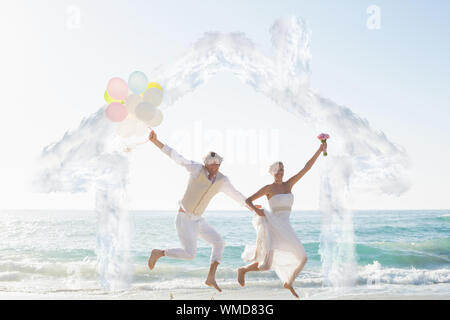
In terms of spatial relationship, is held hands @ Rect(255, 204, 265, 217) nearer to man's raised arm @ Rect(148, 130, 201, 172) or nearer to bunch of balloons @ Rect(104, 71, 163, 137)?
man's raised arm @ Rect(148, 130, 201, 172)

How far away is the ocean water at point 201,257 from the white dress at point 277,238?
3424mm

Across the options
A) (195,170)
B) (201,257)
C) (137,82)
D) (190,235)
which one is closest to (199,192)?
(195,170)

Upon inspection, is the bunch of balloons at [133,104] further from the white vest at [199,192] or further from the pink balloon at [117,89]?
the white vest at [199,192]

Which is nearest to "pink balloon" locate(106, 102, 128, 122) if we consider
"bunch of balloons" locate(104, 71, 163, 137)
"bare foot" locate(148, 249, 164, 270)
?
"bunch of balloons" locate(104, 71, 163, 137)

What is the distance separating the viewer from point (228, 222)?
2511 centimetres

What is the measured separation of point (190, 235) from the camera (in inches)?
228

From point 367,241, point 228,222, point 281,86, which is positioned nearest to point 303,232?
point 367,241

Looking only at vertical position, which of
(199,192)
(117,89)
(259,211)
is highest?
(117,89)

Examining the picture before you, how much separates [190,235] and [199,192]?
51 centimetres

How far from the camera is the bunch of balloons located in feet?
20.5

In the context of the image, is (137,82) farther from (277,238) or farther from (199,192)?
(277,238)

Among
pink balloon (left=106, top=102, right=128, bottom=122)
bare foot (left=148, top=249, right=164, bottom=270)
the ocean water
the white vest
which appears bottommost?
the ocean water

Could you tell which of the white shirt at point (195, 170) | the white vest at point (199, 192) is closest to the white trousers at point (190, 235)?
the white vest at point (199, 192)

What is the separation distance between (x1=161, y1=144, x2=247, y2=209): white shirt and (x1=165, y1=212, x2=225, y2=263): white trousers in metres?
0.45
